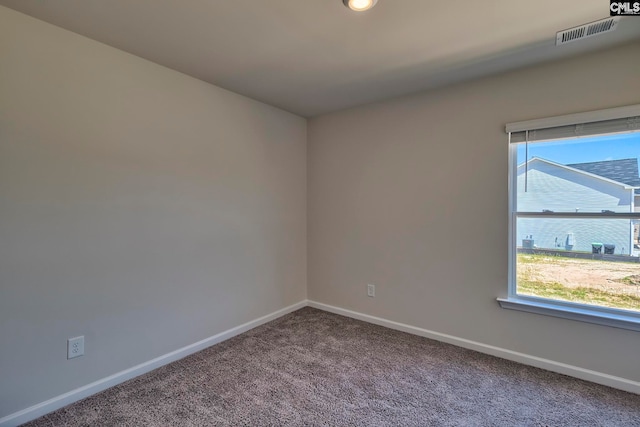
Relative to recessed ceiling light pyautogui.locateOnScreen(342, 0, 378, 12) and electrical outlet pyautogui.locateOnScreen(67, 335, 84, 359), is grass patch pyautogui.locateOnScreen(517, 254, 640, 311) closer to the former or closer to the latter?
recessed ceiling light pyautogui.locateOnScreen(342, 0, 378, 12)

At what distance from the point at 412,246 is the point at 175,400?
2342 mm

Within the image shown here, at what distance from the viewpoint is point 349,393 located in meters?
2.07

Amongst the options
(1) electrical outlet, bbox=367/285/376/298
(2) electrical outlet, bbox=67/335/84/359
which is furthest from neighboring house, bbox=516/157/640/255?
(2) electrical outlet, bbox=67/335/84/359

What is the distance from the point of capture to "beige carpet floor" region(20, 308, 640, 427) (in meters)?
1.82

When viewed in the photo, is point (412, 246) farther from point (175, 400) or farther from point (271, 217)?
point (175, 400)

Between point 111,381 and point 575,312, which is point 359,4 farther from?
point 111,381

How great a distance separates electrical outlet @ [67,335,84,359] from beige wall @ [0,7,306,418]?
0.12 feet

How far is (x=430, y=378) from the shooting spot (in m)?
2.24

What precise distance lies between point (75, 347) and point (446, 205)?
10.1 ft

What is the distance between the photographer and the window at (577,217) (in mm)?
2127

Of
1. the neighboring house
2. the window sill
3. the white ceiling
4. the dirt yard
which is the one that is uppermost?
the white ceiling

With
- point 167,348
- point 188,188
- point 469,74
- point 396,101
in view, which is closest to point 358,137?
point 396,101

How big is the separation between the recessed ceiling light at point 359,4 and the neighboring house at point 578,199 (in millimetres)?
1800

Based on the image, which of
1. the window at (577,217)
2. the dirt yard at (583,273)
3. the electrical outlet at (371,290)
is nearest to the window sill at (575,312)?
the window at (577,217)
